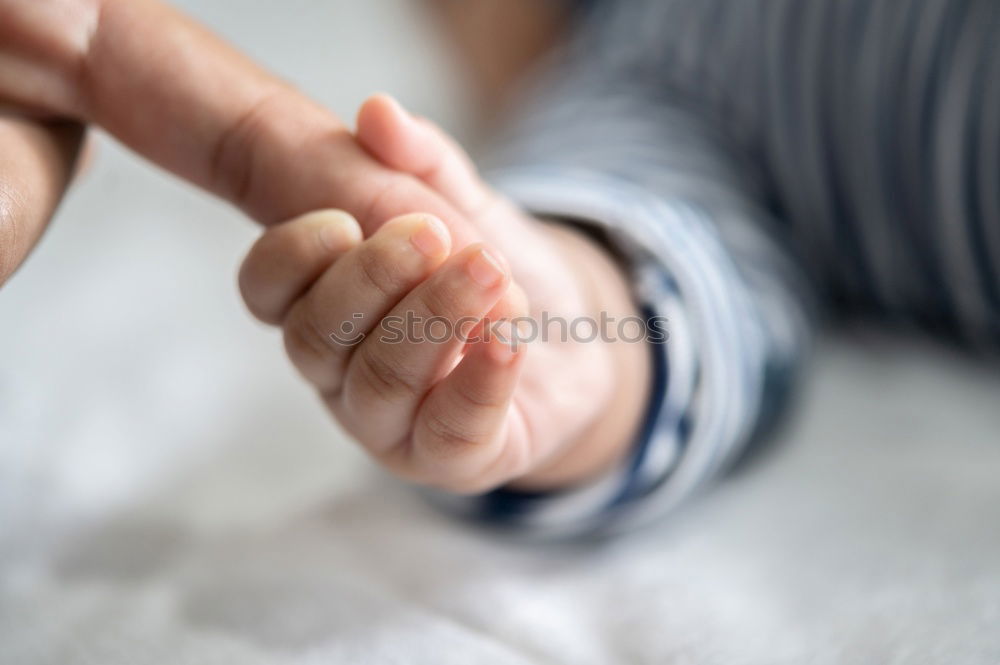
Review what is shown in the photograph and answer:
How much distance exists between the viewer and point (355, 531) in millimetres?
436

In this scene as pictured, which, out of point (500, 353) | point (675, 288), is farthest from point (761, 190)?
point (500, 353)

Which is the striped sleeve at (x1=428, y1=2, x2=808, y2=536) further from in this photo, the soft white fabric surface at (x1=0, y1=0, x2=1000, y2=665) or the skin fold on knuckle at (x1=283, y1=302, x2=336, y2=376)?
the skin fold on knuckle at (x1=283, y1=302, x2=336, y2=376)

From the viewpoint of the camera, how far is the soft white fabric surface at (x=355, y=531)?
361 millimetres

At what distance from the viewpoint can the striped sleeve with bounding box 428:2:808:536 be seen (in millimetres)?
439

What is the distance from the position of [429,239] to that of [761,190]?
37 centimetres

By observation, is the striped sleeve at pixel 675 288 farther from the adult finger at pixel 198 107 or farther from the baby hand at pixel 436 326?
the adult finger at pixel 198 107

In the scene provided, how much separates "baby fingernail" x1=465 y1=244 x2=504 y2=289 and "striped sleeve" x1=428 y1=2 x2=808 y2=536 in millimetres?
176

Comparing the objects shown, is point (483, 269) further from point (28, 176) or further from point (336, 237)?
point (28, 176)

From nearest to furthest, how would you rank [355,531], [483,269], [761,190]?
1. [483,269]
2. [355,531]
3. [761,190]

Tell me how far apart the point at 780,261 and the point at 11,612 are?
1.52 ft

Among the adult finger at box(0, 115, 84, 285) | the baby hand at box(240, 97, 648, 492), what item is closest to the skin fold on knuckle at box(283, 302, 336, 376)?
the baby hand at box(240, 97, 648, 492)

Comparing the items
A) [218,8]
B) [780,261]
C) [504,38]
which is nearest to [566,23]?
[504,38]

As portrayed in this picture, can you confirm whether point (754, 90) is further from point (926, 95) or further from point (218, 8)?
point (218, 8)

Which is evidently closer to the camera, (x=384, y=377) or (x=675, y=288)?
(x=384, y=377)
